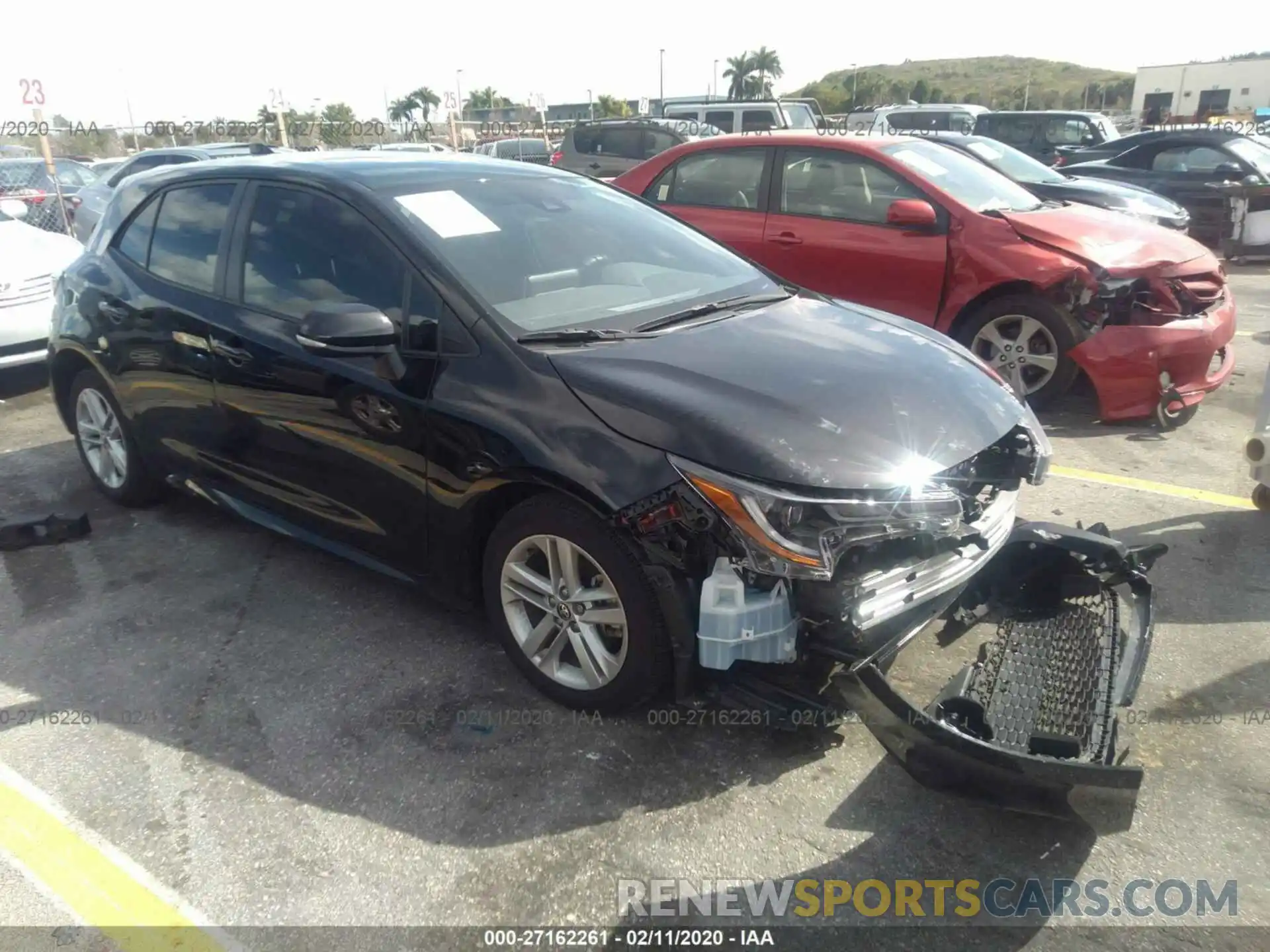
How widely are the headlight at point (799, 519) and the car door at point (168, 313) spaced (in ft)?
7.80

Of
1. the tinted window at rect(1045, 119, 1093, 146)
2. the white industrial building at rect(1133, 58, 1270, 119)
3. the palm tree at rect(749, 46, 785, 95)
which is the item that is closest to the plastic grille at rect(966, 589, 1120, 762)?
the tinted window at rect(1045, 119, 1093, 146)

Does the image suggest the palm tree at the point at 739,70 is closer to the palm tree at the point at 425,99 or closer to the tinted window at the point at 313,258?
the palm tree at the point at 425,99

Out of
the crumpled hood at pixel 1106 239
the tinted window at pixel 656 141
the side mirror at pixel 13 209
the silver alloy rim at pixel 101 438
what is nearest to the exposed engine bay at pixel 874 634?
the silver alloy rim at pixel 101 438

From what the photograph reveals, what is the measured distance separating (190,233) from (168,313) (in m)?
0.36

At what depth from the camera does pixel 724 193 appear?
23.4 feet

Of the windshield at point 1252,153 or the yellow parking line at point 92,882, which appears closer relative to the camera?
the yellow parking line at point 92,882

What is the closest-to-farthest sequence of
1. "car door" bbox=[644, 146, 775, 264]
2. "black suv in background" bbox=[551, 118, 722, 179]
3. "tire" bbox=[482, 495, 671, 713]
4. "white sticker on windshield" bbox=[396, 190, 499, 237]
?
"tire" bbox=[482, 495, 671, 713] → "white sticker on windshield" bbox=[396, 190, 499, 237] → "car door" bbox=[644, 146, 775, 264] → "black suv in background" bbox=[551, 118, 722, 179]

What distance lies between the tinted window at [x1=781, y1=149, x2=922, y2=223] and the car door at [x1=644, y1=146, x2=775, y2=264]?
21 cm

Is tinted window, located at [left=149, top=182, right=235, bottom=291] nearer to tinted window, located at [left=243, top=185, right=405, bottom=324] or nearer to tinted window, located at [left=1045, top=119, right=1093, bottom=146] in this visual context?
tinted window, located at [left=243, top=185, right=405, bottom=324]

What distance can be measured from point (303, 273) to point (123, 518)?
82.4 inches

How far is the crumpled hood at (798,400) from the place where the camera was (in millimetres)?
2568

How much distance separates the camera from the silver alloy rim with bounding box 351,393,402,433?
10.4 feet

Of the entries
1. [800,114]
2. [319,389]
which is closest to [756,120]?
[800,114]

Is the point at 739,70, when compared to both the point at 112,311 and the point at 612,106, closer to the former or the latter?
the point at 612,106
